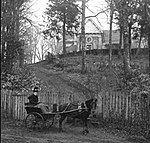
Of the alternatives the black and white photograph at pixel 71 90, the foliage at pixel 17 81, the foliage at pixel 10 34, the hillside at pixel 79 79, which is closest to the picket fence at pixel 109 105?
the black and white photograph at pixel 71 90

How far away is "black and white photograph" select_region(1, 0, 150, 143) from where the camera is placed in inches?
422

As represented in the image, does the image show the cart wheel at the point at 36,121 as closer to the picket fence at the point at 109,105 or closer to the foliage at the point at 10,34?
the picket fence at the point at 109,105

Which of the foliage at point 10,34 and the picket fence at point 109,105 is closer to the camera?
the picket fence at point 109,105

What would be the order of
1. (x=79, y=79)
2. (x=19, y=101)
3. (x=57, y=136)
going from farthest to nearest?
1. (x=79, y=79)
2. (x=19, y=101)
3. (x=57, y=136)

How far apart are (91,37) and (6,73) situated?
4068cm

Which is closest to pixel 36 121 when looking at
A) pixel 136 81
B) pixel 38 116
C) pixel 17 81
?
pixel 38 116

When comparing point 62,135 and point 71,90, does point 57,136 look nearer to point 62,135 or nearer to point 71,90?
point 62,135

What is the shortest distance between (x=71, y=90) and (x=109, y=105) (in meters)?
8.93

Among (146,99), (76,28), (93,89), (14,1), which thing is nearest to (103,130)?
(146,99)

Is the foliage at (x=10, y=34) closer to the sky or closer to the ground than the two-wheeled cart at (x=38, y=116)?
closer to the sky

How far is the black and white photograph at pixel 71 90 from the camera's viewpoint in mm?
10727

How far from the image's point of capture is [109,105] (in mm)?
12305

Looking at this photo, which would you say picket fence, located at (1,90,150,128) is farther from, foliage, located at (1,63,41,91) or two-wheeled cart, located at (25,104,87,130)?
foliage, located at (1,63,41,91)

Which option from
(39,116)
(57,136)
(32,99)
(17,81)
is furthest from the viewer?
(17,81)
